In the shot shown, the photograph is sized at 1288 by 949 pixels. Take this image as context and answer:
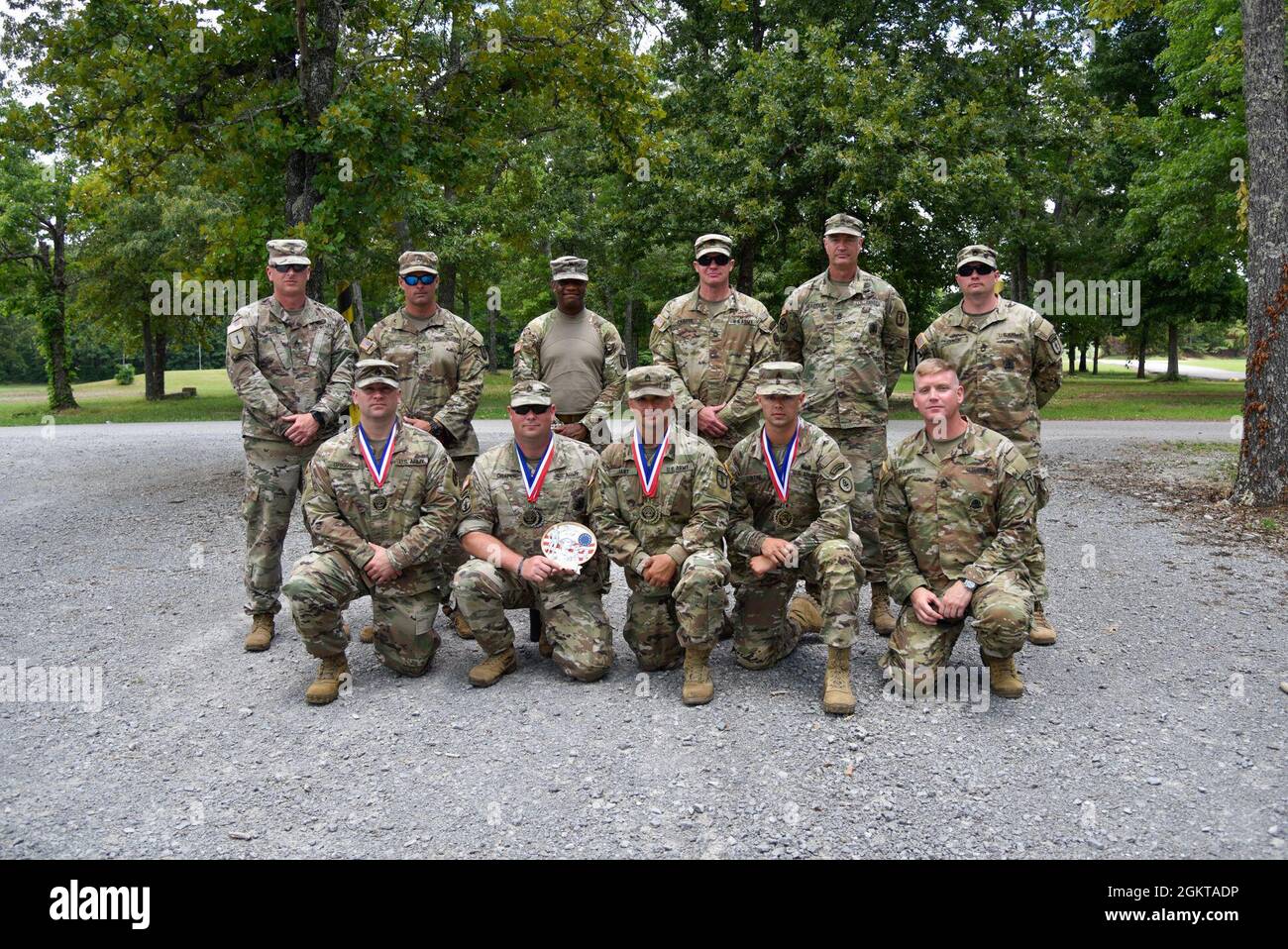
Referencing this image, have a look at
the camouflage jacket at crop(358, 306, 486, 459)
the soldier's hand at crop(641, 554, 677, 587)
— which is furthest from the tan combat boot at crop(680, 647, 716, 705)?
the camouflage jacket at crop(358, 306, 486, 459)

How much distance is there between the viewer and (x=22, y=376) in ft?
206

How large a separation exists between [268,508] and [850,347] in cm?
389

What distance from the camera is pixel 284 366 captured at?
20.2 feet

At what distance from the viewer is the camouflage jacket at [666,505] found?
5.06 meters

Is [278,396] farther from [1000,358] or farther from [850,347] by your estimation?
[1000,358]

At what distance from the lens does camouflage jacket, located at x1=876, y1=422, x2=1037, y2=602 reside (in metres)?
4.93

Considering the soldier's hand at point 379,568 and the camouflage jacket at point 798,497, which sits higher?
the camouflage jacket at point 798,497

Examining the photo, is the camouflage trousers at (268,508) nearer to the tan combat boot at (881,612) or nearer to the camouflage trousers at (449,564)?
the camouflage trousers at (449,564)

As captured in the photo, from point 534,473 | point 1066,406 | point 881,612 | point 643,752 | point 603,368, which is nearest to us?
point 643,752

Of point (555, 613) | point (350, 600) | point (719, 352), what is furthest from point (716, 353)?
point (350, 600)

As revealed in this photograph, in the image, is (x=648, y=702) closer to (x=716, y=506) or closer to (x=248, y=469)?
(x=716, y=506)

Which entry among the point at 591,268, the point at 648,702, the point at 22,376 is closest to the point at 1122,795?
→ the point at 648,702

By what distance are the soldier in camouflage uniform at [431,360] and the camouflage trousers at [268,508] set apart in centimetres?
75

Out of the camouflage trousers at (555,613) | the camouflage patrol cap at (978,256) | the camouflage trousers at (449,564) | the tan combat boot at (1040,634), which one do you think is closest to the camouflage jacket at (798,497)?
the camouflage trousers at (555,613)
